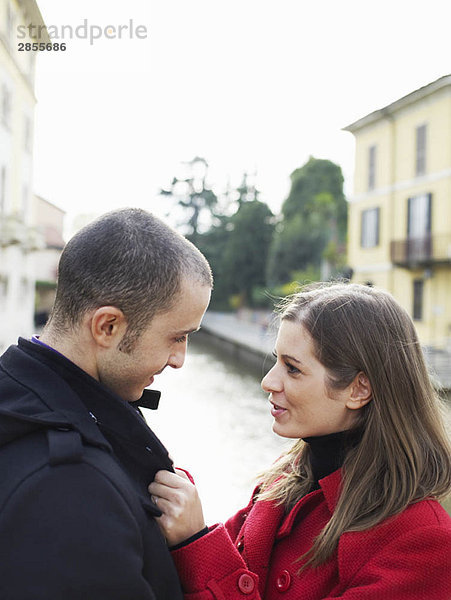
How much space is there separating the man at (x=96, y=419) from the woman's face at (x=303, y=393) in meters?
0.53

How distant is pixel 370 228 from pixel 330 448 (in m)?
21.3

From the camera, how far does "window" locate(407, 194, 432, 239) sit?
19.7 m

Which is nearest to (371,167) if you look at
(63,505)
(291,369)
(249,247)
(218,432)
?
(218,432)

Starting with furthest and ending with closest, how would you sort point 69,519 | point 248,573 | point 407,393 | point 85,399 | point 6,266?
point 6,266, point 407,393, point 248,573, point 85,399, point 69,519

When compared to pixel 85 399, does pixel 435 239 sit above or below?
above

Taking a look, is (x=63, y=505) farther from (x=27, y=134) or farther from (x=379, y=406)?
(x=27, y=134)

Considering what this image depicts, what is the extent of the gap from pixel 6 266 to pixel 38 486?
1833 centimetres

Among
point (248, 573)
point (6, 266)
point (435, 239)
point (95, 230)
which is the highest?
point (435, 239)

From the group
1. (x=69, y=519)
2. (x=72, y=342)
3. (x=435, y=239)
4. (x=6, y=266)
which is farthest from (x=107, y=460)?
(x=435, y=239)

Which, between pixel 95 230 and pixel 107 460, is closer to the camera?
pixel 107 460

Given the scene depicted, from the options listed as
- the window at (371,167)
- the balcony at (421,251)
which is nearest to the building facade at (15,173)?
the window at (371,167)

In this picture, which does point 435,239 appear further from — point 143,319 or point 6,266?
point 143,319

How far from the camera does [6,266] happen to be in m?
18.2

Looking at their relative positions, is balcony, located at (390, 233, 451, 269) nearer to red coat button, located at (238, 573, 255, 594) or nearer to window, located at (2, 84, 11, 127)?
window, located at (2, 84, 11, 127)
